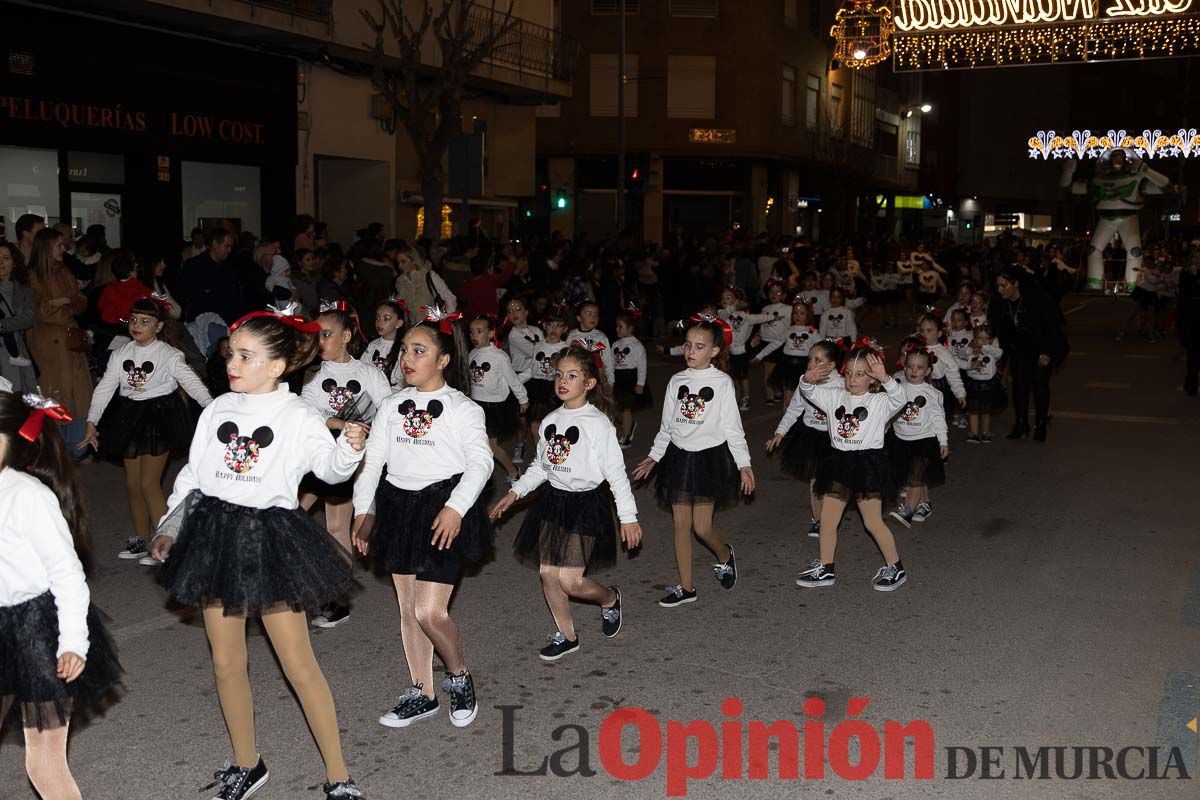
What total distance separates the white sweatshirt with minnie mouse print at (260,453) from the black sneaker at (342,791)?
1057mm

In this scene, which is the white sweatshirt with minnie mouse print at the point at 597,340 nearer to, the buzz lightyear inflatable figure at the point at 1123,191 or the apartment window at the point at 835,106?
the buzz lightyear inflatable figure at the point at 1123,191

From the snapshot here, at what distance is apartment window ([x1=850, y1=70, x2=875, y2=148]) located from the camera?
54.8 m

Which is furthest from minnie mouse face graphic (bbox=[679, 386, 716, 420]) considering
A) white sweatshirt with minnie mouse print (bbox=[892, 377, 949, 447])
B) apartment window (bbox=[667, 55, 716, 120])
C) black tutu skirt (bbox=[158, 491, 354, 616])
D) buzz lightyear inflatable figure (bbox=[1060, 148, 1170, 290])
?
apartment window (bbox=[667, 55, 716, 120])

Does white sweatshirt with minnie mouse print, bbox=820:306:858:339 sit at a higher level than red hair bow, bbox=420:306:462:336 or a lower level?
lower

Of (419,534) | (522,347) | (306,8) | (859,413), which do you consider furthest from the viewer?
(306,8)

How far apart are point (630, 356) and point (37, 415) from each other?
345 inches

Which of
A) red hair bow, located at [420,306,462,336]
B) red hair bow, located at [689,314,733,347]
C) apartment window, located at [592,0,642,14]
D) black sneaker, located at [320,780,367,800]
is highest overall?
apartment window, located at [592,0,642,14]

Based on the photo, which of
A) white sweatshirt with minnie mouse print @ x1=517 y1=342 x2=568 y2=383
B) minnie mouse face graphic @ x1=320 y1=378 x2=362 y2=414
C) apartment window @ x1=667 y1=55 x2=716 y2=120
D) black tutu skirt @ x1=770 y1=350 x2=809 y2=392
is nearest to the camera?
minnie mouse face graphic @ x1=320 y1=378 x2=362 y2=414

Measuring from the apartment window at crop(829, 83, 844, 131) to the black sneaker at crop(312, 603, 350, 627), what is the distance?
1835 inches

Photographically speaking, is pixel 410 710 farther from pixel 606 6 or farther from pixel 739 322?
pixel 606 6

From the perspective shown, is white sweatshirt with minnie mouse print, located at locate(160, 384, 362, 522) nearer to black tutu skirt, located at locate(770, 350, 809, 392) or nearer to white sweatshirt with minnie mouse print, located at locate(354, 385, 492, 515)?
white sweatshirt with minnie mouse print, located at locate(354, 385, 492, 515)

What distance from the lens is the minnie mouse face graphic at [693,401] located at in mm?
7496

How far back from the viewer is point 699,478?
24.5 ft

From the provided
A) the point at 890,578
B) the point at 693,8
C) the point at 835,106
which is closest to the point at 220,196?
the point at 890,578
